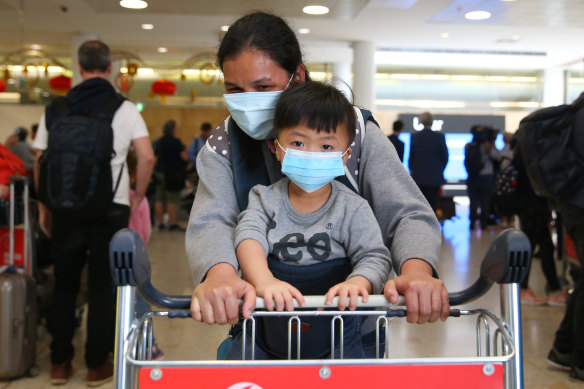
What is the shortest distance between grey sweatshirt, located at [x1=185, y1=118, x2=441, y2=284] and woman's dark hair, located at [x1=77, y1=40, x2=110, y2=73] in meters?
2.22

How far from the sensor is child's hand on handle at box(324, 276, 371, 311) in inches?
47.0

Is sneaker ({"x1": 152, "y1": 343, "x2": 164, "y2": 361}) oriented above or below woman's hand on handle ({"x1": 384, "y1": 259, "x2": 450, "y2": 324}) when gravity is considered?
below

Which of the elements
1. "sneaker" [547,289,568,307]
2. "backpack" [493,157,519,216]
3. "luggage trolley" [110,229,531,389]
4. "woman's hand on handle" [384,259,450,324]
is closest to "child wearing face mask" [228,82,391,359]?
"woman's hand on handle" [384,259,450,324]

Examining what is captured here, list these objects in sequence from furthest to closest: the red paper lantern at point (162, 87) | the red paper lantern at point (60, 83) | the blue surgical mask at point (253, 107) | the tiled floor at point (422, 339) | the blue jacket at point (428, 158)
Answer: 1. the red paper lantern at point (162, 87)
2. the red paper lantern at point (60, 83)
3. the blue jacket at point (428, 158)
4. the tiled floor at point (422, 339)
5. the blue surgical mask at point (253, 107)

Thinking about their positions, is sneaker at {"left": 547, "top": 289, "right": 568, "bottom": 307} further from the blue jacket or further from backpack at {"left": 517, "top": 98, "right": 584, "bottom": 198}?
the blue jacket

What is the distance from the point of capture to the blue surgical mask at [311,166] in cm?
140

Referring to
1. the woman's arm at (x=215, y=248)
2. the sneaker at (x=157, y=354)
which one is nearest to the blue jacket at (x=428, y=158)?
the sneaker at (x=157, y=354)

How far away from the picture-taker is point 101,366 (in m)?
3.64

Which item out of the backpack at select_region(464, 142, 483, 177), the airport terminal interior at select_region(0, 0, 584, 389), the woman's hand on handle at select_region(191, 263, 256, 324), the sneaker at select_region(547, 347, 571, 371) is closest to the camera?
the woman's hand on handle at select_region(191, 263, 256, 324)

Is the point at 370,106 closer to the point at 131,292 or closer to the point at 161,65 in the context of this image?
the point at 161,65

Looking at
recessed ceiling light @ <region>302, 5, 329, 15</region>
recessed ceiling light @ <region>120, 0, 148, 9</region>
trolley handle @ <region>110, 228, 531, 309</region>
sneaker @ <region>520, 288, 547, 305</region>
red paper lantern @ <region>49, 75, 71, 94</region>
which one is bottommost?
sneaker @ <region>520, 288, 547, 305</region>

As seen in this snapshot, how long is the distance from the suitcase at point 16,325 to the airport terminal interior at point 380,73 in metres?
0.10

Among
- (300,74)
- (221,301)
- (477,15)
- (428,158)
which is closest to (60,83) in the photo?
(428,158)

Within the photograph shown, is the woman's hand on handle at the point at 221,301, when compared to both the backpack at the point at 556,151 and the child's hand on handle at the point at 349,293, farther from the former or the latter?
the backpack at the point at 556,151
